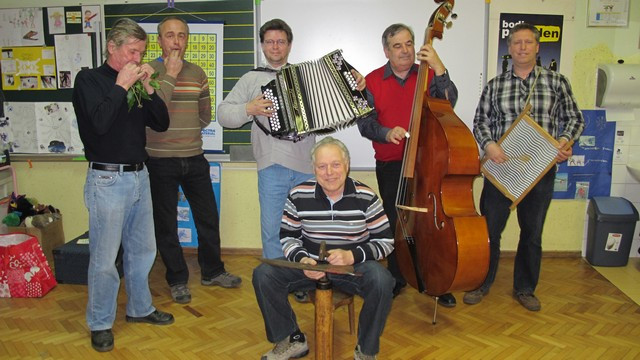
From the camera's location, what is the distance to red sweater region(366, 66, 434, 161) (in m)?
3.16

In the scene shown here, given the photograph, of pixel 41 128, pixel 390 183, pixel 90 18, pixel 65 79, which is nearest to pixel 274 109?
pixel 390 183

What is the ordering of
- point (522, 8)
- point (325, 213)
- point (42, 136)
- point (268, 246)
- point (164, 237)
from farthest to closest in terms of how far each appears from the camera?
1. point (42, 136)
2. point (522, 8)
3. point (164, 237)
4. point (268, 246)
5. point (325, 213)

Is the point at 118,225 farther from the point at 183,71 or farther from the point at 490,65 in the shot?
the point at 490,65

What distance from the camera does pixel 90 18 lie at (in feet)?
13.6

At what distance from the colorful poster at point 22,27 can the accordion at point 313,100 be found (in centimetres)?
261

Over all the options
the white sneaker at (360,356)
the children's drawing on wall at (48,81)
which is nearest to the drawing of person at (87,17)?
the children's drawing on wall at (48,81)

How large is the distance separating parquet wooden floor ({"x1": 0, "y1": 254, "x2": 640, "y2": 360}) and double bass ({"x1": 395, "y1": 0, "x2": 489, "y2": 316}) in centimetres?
36

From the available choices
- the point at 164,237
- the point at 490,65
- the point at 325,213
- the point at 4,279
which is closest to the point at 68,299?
the point at 4,279

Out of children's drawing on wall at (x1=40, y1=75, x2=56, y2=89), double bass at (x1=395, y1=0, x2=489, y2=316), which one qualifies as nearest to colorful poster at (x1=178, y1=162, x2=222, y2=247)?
children's drawing on wall at (x1=40, y1=75, x2=56, y2=89)

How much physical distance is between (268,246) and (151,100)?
3.62ft

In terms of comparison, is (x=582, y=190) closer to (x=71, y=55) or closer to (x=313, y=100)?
(x=313, y=100)

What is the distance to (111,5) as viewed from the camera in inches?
163

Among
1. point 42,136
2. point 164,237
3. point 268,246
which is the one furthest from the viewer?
point 42,136

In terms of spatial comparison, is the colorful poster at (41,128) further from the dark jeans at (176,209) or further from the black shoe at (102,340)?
the black shoe at (102,340)
